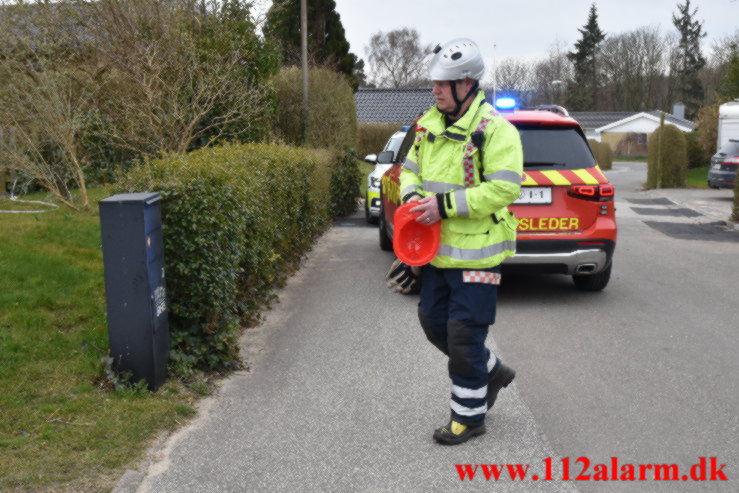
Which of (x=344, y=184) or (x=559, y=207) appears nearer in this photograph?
(x=559, y=207)

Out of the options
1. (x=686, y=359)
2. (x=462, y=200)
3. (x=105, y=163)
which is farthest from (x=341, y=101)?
(x=462, y=200)

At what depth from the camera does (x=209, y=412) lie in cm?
479

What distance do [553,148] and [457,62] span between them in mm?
3740

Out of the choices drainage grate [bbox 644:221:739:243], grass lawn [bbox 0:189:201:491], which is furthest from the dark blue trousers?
drainage grate [bbox 644:221:739:243]

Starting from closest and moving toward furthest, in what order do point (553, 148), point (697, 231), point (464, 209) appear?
1. point (464, 209)
2. point (553, 148)
3. point (697, 231)

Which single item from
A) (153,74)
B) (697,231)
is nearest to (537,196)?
(153,74)

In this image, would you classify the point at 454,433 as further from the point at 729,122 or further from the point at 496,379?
the point at 729,122

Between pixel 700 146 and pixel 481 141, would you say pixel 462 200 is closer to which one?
pixel 481 141

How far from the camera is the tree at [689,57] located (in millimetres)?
74938

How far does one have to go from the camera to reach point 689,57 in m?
75.5

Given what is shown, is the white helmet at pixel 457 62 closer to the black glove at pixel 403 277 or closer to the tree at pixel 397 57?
the black glove at pixel 403 277

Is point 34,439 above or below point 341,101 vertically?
below

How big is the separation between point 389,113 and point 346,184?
25.7m
